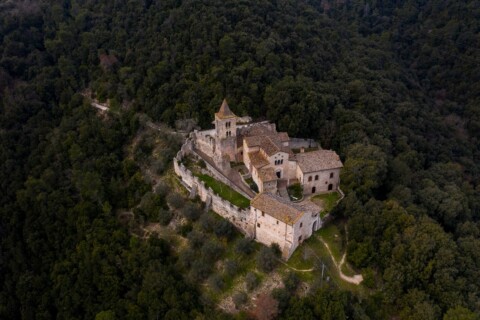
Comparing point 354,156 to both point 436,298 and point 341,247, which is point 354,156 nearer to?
point 341,247

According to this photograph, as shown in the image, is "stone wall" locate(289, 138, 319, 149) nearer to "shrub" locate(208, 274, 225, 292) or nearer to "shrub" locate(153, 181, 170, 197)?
"shrub" locate(153, 181, 170, 197)

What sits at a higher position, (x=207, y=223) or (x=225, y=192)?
(x=225, y=192)

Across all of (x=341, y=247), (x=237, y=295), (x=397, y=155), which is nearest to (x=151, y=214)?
(x=237, y=295)

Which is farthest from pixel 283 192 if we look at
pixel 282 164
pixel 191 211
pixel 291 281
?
pixel 291 281

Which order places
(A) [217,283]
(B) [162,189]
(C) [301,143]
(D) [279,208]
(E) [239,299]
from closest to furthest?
(E) [239,299], (D) [279,208], (A) [217,283], (B) [162,189], (C) [301,143]

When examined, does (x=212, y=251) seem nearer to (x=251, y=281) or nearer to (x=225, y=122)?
(x=251, y=281)

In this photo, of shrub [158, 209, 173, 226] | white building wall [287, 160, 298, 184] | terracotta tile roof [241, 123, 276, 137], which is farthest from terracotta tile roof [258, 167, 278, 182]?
shrub [158, 209, 173, 226]

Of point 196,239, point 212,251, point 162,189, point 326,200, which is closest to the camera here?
point 212,251

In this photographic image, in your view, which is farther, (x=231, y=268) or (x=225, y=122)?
(x=225, y=122)
